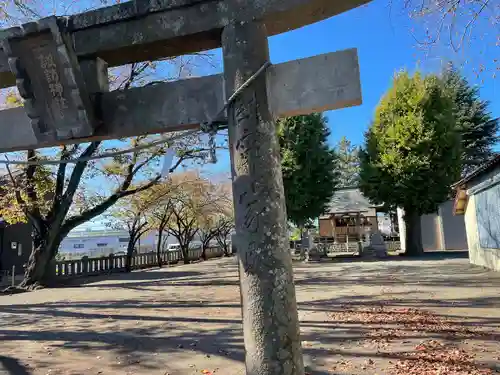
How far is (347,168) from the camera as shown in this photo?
53.4 meters

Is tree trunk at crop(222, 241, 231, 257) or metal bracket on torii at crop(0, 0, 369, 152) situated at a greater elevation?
metal bracket on torii at crop(0, 0, 369, 152)

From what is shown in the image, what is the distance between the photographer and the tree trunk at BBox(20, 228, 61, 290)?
620 inches

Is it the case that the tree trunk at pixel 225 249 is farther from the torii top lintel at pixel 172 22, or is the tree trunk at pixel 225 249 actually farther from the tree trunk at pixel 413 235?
the torii top lintel at pixel 172 22

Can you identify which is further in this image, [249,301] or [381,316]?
[381,316]

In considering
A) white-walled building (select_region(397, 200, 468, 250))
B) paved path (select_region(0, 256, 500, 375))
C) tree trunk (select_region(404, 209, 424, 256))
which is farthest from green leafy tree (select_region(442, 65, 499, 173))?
paved path (select_region(0, 256, 500, 375))

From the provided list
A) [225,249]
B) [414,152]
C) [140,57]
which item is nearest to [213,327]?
[140,57]

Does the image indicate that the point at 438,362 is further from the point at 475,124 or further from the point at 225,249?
the point at 225,249

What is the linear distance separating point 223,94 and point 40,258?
1465cm

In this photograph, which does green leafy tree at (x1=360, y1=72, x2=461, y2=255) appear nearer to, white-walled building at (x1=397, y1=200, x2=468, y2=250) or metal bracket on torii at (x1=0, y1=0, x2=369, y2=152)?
white-walled building at (x1=397, y1=200, x2=468, y2=250)

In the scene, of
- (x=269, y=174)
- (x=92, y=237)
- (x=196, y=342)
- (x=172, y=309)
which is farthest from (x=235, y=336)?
(x=92, y=237)

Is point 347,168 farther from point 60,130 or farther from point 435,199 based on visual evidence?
point 60,130

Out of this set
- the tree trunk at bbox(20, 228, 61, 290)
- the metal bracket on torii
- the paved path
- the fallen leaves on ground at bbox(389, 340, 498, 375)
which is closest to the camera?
the metal bracket on torii

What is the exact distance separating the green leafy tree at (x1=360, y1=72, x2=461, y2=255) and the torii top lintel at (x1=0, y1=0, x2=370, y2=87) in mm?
20117

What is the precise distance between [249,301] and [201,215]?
1202 inches
